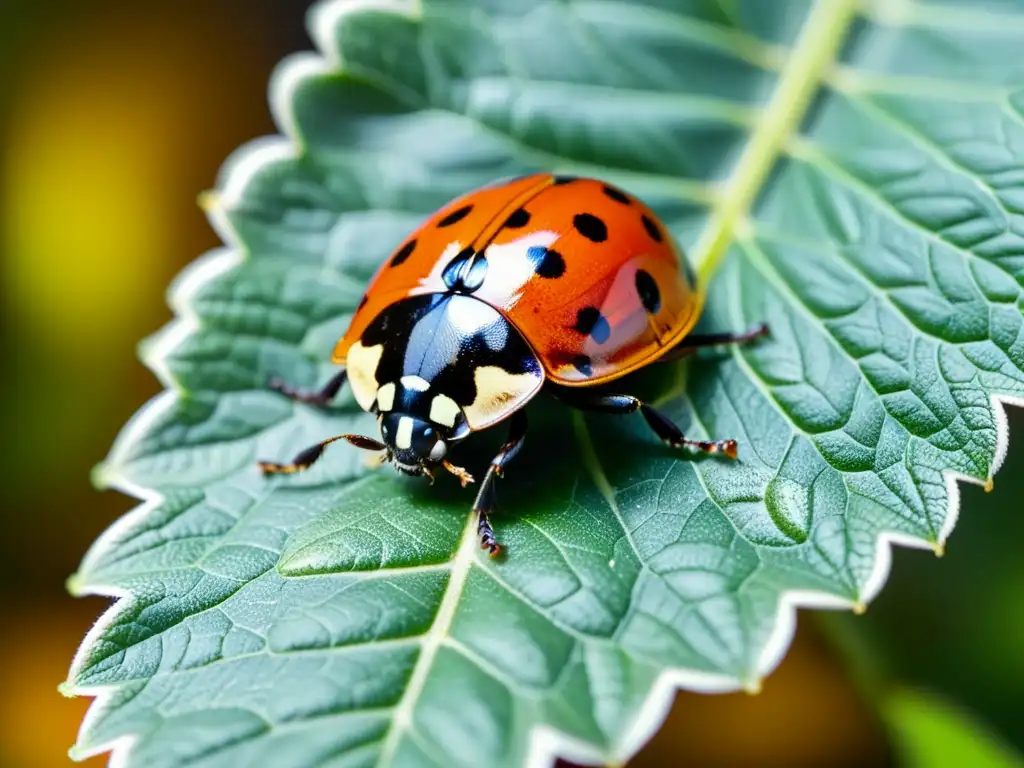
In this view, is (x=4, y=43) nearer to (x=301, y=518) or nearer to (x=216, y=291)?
(x=216, y=291)

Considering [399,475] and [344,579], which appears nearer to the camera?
[344,579]

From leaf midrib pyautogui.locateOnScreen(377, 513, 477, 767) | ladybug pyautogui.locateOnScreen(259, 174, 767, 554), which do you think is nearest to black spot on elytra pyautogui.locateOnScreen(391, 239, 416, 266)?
ladybug pyautogui.locateOnScreen(259, 174, 767, 554)

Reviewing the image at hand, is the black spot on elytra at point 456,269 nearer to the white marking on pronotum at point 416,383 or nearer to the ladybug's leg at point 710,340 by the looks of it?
the white marking on pronotum at point 416,383

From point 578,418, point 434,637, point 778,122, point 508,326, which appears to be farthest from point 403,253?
point 778,122

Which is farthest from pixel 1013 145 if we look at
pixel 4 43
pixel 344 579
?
pixel 4 43

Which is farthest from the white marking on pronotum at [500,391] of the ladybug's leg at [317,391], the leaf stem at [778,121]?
the leaf stem at [778,121]

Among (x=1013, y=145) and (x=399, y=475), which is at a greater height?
(x=1013, y=145)
